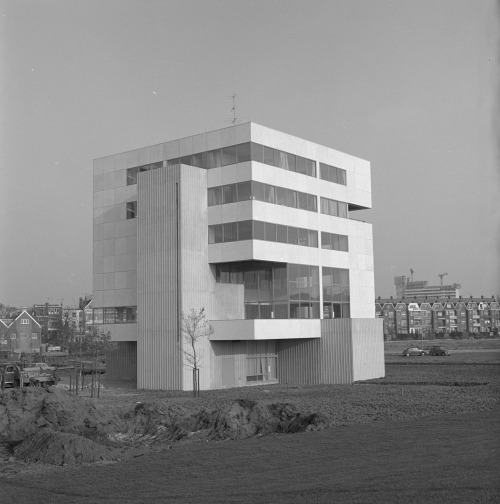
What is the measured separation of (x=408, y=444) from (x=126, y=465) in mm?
8214

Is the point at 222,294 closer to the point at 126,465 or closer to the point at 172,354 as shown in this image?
the point at 172,354

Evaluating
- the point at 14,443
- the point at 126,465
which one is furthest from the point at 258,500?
the point at 14,443

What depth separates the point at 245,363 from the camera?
49844mm

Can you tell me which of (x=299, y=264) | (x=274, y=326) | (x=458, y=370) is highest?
(x=299, y=264)

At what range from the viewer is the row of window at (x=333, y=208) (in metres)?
52.5

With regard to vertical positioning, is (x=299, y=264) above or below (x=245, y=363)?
above

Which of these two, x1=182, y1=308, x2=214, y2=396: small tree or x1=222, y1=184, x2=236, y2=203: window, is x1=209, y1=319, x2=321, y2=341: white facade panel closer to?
x1=182, y1=308, x2=214, y2=396: small tree

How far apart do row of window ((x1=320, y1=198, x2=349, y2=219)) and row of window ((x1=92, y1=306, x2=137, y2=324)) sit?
52.0ft

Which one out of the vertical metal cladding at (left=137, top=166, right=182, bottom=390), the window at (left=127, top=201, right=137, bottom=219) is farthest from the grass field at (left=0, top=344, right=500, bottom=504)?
the window at (left=127, top=201, right=137, bottom=219)

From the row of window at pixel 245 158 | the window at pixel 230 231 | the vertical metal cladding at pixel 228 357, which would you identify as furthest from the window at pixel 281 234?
the vertical metal cladding at pixel 228 357

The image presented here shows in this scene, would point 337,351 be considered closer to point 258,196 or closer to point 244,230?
point 244,230

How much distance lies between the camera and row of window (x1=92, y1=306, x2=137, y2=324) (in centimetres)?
5056

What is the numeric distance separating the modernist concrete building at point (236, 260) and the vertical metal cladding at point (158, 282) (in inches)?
3.0

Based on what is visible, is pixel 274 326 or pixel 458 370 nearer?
A: pixel 274 326
